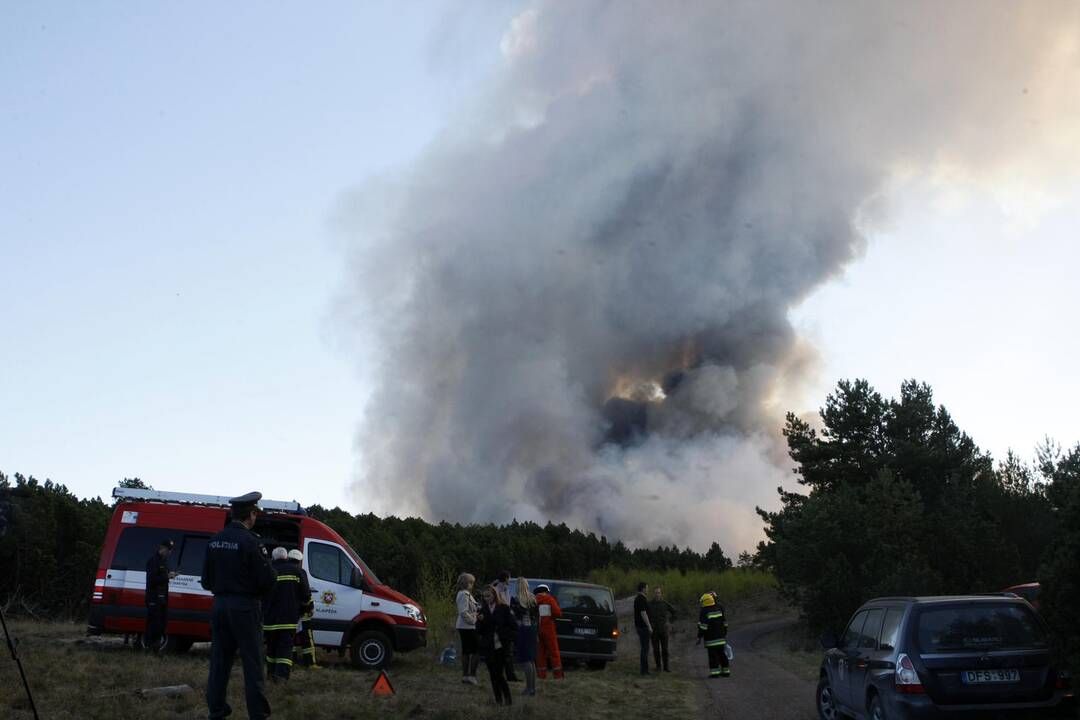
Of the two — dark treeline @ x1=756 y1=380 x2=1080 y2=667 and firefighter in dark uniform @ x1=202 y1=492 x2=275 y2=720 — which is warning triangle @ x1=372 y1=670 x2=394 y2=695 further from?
dark treeline @ x1=756 y1=380 x2=1080 y2=667

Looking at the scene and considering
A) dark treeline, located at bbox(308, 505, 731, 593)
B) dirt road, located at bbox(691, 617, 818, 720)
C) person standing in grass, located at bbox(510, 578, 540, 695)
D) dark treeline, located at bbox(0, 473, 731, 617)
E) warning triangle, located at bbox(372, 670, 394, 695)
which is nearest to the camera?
warning triangle, located at bbox(372, 670, 394, 695)

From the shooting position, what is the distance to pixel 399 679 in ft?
53.7

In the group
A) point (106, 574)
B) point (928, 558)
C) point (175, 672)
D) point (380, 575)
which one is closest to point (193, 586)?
point (106, 574)

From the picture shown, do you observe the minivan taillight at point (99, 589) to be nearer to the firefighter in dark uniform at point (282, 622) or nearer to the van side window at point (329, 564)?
the van side window at point (329, 564)

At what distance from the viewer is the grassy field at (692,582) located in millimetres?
55625

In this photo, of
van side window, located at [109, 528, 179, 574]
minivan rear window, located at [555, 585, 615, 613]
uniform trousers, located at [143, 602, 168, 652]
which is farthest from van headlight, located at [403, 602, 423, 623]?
minivan rear window, located at [555, 585, 615, 613]

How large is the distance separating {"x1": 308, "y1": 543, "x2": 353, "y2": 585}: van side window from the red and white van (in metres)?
0.02

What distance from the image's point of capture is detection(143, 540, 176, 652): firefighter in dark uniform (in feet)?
54.3

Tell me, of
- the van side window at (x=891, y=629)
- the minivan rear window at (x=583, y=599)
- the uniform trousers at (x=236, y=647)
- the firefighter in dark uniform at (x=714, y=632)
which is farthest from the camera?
the minivan rear window at (x=583, y=599)

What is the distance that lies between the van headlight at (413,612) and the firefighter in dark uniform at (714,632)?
5.70 meters

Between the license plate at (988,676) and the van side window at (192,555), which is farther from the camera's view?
the van side window at (192,555)

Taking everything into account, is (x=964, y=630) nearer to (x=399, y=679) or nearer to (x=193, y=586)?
(x=399, y=679)

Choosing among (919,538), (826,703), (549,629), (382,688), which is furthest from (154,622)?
(919,538)

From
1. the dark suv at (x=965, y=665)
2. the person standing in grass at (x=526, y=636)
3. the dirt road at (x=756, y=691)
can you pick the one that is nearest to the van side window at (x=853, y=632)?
the dark suv at (x=965, y=665)
